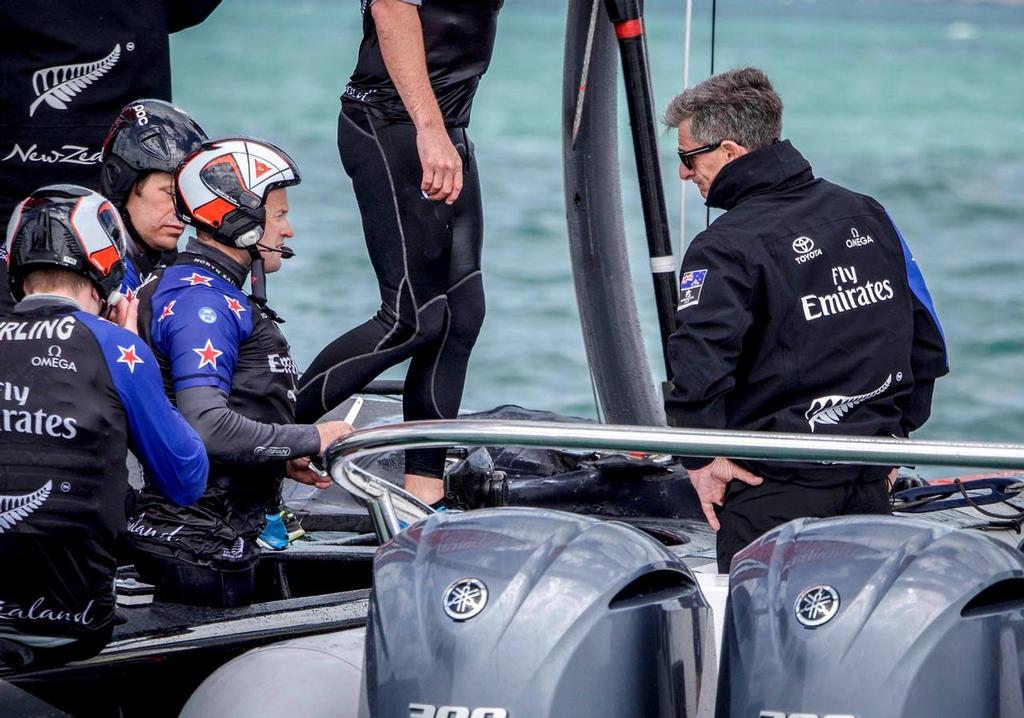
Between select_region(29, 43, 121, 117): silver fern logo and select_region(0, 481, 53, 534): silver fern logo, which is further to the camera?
select_region(29, 43, 121, 117): silver fern logo

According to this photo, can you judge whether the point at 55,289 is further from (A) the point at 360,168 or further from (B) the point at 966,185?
(B) the point at 966,185

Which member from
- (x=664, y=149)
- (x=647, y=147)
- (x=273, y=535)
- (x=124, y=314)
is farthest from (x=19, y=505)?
(x=664, y=149)

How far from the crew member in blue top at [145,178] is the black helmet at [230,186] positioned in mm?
427

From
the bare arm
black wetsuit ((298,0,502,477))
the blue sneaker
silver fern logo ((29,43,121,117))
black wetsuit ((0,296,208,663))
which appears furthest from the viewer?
silver fern logo ((29,43,121,117))


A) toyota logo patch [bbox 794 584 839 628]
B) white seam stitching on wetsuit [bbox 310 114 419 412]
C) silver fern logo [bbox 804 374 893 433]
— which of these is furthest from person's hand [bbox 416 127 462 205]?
toyota logo patch [bbox 794 584 839 628]

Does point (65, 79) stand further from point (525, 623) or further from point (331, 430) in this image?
point (525, 623)

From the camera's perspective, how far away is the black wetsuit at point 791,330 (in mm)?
3434

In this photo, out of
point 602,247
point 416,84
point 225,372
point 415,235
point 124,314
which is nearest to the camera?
point 124,314

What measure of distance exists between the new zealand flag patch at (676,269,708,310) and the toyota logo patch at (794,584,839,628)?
3.51 ft

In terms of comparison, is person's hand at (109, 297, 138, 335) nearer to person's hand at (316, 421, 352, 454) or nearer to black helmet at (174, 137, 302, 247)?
black helmet at (174, 137, 302, 247)

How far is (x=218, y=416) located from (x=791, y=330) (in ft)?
3.71

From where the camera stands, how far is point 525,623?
8.15 feet

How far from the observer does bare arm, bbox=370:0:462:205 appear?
4.07m

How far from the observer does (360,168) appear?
4.35m
